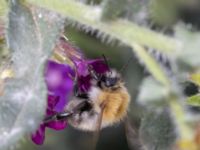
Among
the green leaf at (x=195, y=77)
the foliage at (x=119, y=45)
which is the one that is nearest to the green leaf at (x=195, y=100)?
→ the foliage at (x=119, y=45)

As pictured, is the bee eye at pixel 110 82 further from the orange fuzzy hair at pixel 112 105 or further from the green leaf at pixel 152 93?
the green leaf at pixel 152 93

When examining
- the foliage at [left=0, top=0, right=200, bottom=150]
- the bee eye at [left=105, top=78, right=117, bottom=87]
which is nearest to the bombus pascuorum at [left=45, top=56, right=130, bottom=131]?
the bee eye at [left=105, top=78, right=117, bottom=87]

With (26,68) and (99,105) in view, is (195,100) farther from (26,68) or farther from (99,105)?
(26,68)

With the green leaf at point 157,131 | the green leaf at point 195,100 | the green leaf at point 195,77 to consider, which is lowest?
the green leaf at point 157,131

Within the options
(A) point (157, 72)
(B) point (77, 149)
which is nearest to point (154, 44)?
(A) point (157, 72)

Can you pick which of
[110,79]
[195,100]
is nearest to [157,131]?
[195,100]

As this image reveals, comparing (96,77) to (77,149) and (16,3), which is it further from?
(77,149)

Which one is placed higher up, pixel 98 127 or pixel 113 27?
pixel 113 27
